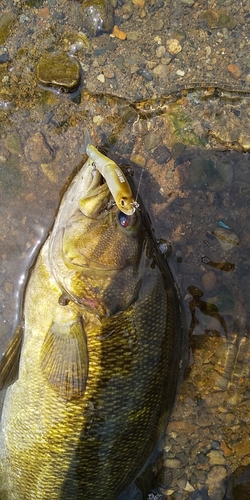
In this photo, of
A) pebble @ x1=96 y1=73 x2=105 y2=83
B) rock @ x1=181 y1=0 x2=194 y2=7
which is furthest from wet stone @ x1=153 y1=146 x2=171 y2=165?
rock @ x1=181 y1=0 x2=194 y2=7

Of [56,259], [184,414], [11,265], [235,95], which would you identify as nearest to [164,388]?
[184,414]

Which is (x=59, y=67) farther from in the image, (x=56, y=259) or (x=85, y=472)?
(x=85, y=472)

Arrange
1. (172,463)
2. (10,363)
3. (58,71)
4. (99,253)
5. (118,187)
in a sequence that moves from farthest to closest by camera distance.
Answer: (172,463) → (58,71) → (10,363) → (99,253) → (118,187)

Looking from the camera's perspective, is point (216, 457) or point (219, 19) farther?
point (216, 457)

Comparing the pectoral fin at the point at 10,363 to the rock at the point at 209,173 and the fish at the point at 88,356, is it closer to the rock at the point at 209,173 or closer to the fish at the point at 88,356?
the fish at the point at 88,356

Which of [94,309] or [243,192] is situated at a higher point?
[94,309]

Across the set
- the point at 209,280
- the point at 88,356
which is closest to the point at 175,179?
the point at 209,280

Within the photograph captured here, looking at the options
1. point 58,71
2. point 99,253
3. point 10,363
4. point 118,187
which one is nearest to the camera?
point 118,187

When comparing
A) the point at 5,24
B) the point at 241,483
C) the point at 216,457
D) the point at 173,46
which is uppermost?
the point at 5,24

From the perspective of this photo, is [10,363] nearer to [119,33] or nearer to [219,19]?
[119,33]
